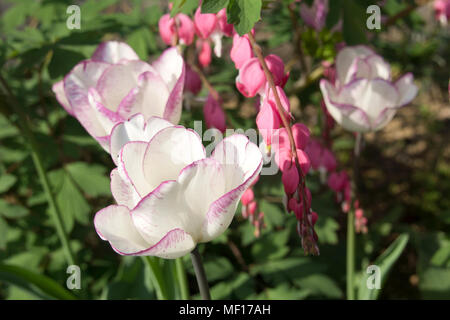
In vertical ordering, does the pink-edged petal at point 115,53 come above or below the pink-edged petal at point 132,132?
above

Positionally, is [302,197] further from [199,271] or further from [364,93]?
[364,93]

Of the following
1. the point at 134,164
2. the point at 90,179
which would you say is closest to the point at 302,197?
the point at 134,164

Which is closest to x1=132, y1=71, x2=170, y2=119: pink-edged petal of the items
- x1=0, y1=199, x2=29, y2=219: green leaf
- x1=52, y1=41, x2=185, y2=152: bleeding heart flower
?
x1=52, y1=41, x2=185, y2=152: bleeding heart flower

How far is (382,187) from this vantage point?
2.41m

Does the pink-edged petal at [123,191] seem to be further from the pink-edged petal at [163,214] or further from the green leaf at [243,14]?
the green leaf at [243,14]

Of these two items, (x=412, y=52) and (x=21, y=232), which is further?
(x=412, y=52)

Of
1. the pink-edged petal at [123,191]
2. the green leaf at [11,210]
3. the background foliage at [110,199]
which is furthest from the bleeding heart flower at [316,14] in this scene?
the green leaf at [11,210]

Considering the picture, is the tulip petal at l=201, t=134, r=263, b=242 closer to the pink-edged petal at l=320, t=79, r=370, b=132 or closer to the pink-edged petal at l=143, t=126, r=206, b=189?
the pink-edged petal at l=143, t=126, r=206, b=189

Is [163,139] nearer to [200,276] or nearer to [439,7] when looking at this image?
[200,276]

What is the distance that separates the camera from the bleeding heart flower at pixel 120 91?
674 millimetres

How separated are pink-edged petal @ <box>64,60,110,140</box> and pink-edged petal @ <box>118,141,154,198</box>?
147mm

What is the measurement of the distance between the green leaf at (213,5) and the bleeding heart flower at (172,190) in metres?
0.19

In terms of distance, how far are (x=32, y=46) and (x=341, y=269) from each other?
1.17m

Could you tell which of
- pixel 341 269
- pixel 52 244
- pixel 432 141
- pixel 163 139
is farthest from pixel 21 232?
pixel 432 141
